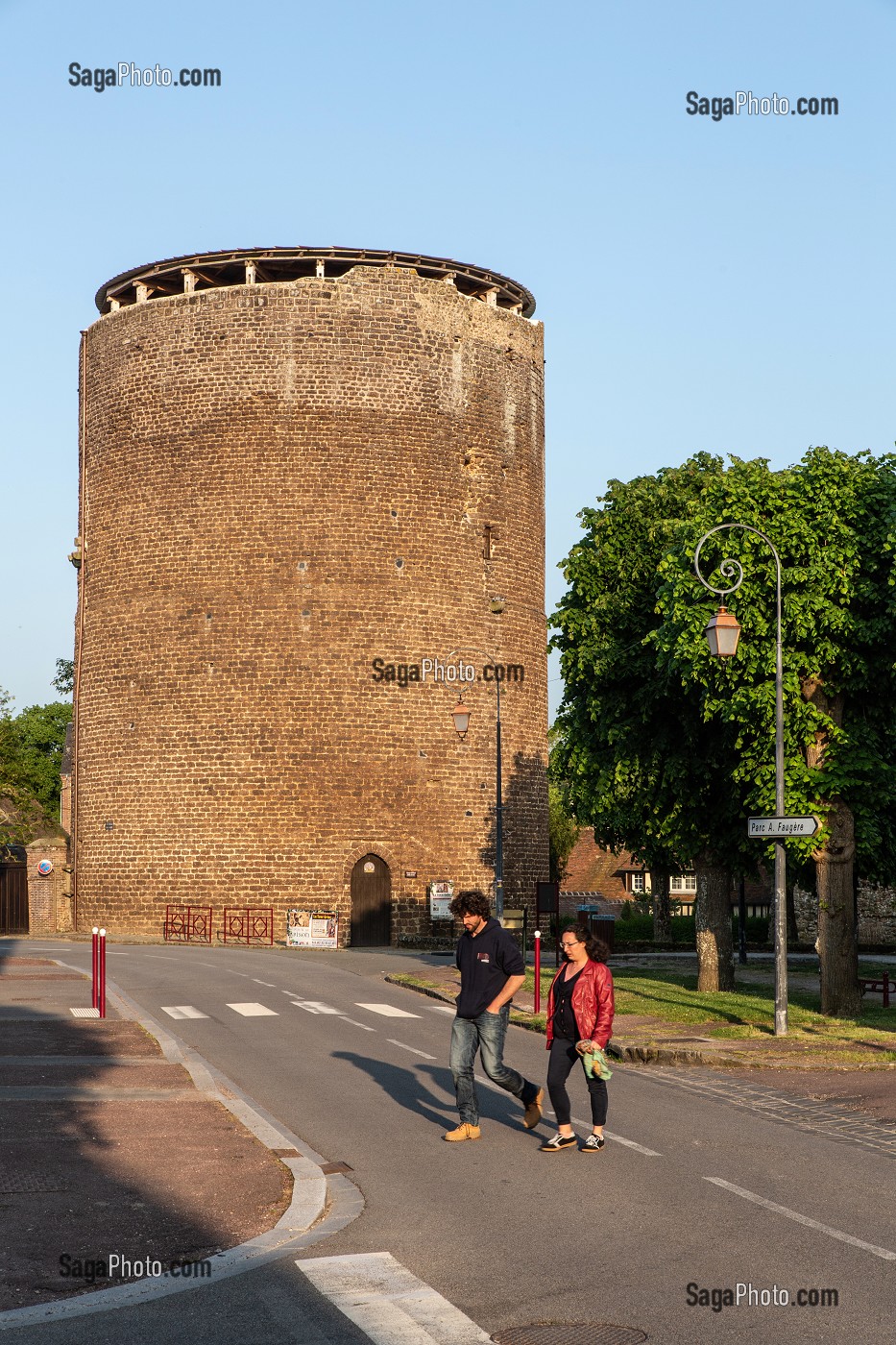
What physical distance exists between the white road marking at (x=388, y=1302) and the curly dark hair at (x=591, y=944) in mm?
3537

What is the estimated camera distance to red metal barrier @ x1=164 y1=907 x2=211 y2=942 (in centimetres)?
4481

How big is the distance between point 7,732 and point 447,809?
13186 millimetres

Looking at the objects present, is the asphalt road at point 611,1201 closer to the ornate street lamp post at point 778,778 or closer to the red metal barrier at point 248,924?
the ornate street lamp post at point 778,778

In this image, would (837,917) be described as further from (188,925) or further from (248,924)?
(188,925)

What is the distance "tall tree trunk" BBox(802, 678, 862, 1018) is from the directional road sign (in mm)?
2244

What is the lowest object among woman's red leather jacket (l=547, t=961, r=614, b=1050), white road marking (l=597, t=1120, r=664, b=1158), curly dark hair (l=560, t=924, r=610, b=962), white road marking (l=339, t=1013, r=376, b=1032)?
white road marking (l=339, t=1013, r=376, b=1032)

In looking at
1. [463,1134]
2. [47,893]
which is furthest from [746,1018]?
[47,893]

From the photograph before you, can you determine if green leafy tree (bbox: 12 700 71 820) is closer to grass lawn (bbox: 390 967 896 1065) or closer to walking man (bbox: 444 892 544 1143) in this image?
grass lawn (bbox: 390 967 896 1065)

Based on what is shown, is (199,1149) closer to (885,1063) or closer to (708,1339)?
(708,1339)

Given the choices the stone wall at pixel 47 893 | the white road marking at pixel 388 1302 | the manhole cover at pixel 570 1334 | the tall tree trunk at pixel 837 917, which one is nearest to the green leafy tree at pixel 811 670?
the tall tree trunk at pixel 837 917

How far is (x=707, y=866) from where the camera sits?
27.7m

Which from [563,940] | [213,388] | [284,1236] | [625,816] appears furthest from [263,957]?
[284,1236]

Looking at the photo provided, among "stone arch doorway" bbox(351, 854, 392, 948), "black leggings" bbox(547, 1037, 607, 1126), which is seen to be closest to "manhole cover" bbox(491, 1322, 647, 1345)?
"black leggings" bbox(547, 1037, 607, 1126)

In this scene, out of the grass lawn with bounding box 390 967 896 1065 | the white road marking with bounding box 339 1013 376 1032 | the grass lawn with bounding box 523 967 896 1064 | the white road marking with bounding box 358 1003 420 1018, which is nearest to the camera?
the grass lawn with bounding box 390 967 896 1065
